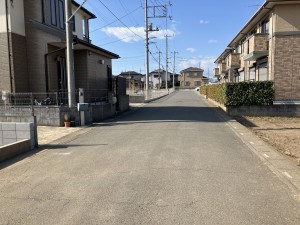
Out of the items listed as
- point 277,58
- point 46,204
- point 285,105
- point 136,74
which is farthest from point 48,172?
point 136,74

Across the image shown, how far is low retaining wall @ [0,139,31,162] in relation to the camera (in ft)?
23.4

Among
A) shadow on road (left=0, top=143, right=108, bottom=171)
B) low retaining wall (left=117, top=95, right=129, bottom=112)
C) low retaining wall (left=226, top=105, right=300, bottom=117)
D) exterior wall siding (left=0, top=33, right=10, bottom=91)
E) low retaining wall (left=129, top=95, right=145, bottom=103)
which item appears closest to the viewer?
shadow on road (left=0, top=143, right=108, bottom=171)

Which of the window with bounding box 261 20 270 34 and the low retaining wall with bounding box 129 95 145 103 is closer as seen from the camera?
the window with bounding box 261 20 270 34

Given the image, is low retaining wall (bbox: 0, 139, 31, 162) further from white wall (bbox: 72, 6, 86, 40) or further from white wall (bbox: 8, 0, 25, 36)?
white wall (bbox: 72, 6, 86, 40)

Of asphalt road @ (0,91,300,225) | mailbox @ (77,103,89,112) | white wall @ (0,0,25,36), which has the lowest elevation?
Answer: asphalt road @ (0,91,300,225)

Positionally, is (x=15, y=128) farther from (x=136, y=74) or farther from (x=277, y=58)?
(x=136, y=74)

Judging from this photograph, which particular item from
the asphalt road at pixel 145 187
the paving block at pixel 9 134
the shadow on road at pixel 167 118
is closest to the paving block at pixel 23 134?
the paving block at pixel 9 134

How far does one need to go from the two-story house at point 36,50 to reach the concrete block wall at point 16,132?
19.3ft

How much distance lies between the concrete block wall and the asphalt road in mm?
688

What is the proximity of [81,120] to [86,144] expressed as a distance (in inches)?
169

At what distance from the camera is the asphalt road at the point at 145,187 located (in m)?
4.00

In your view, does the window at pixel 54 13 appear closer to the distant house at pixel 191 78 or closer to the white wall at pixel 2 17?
the white wall at pixel 2 17

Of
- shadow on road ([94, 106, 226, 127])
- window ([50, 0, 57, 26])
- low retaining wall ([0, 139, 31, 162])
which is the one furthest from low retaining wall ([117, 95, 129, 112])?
low retaining wall ([0, 139, 31, 162])

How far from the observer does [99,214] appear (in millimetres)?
4066
